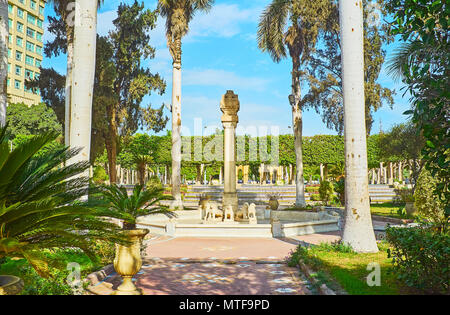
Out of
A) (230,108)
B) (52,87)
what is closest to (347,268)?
(230,108)

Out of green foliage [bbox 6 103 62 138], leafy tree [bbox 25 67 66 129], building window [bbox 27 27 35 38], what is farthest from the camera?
building window [bbox 27 27 35 38]

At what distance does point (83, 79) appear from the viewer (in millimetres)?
8961

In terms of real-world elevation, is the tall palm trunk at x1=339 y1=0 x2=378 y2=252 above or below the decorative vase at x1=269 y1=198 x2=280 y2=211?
above

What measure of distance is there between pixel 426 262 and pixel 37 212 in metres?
5.31

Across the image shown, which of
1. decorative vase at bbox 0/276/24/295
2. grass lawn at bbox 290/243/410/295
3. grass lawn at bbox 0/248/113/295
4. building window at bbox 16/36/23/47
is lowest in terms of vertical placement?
grass lawn at bbox 290/243/410/295

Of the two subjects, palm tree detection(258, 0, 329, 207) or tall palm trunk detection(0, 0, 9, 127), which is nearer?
tall palm trunk detection(0, 0, 9, 127)

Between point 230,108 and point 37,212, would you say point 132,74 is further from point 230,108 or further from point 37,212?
point 37,212

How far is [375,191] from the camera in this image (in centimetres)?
3747

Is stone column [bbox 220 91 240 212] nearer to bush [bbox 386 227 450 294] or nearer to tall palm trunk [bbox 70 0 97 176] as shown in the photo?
tall palm trunk [bbox 70 0 97 176]

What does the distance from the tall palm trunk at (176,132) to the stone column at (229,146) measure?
5.77 m

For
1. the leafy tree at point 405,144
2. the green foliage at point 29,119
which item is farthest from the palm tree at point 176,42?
the green foliage at point 29,119

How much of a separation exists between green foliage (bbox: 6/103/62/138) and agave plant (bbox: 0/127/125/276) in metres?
54.3

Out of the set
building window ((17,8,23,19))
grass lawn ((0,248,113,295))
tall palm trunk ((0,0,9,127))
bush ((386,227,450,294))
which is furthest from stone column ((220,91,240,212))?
building window ((17,8,23,19))

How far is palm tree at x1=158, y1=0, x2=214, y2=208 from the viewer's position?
73.1 feet
